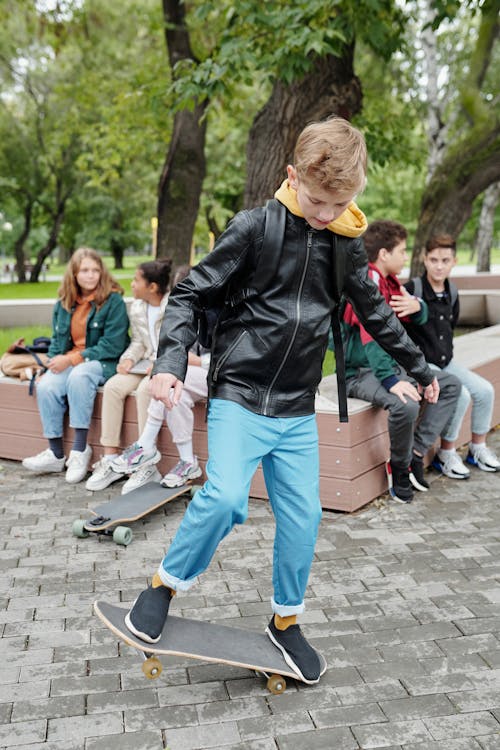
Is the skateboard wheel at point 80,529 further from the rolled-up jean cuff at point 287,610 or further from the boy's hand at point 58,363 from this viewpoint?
the rolled-up jean cuff at point 287,610

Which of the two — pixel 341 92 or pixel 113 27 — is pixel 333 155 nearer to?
pixel 341 92

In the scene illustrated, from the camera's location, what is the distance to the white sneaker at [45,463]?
6.13m

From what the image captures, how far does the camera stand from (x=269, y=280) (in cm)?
299

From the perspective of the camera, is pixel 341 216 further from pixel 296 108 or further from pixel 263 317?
pixel 296 108

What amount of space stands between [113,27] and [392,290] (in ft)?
65.1

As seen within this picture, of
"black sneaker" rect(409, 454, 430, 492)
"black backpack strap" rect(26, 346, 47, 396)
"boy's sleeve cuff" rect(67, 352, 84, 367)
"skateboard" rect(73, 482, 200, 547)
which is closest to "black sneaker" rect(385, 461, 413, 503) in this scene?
"black sneaker" rect(409, 454, 430, 492)

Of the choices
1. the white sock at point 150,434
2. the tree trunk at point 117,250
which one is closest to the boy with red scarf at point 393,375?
the white sock at point 150,434

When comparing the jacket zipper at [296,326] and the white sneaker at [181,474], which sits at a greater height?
the jacket zipper at [296,326]

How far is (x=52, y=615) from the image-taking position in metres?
3.79

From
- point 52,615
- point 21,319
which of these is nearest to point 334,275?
point 52,615

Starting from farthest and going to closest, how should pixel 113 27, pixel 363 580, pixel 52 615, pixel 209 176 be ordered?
pixel 209 176 < pixel 113 27 < pixel 363 580 < pixel 52 615

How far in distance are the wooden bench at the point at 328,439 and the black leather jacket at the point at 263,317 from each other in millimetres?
2060

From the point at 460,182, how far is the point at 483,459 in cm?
581

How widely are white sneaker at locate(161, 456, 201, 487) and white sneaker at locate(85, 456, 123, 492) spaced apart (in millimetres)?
438
